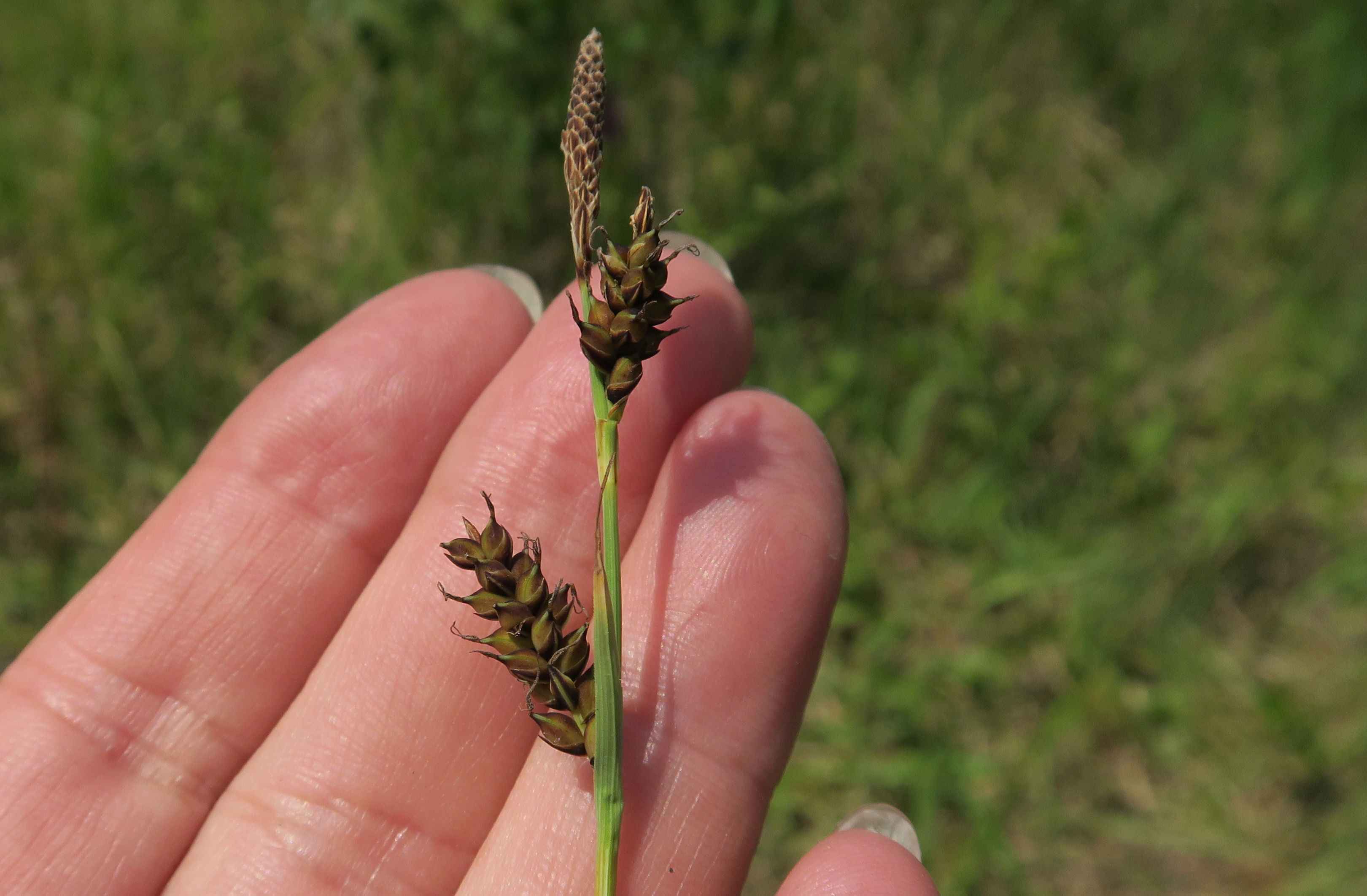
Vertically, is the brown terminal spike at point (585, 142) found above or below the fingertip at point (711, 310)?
above

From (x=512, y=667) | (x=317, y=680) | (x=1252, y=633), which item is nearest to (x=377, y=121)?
(x=317, y=680)

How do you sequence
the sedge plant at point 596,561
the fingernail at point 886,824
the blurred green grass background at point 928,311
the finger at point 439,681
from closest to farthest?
the sedge plant at point 596,561 → the fingernail at point 886,824 → the finger at point 439,681 → the blurred green grass background at point 928,311

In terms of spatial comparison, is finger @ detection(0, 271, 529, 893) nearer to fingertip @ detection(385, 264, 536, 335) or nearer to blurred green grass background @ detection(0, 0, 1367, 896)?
fingertip @ detection(385, 264, 536, 335)

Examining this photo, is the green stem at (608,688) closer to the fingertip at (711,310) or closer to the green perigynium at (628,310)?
the green perigynium at (628,310)

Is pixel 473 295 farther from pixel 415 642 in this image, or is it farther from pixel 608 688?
pixel 608 688

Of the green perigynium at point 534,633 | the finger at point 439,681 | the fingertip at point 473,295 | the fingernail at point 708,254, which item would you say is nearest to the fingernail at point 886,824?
the green perigynium at point 534,633

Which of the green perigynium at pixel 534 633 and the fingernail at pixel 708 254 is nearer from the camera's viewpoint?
the green perigynium at pixel 534 633

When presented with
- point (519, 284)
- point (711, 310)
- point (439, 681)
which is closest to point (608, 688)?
point (439, 681)

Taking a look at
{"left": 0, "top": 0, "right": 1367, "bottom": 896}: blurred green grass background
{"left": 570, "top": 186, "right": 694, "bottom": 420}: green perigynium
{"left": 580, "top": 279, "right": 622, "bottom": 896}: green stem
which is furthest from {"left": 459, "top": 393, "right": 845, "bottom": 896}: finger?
{"left": 0, "top": 0, "right": 1367, "bottom": 896}: blurred green grass background
